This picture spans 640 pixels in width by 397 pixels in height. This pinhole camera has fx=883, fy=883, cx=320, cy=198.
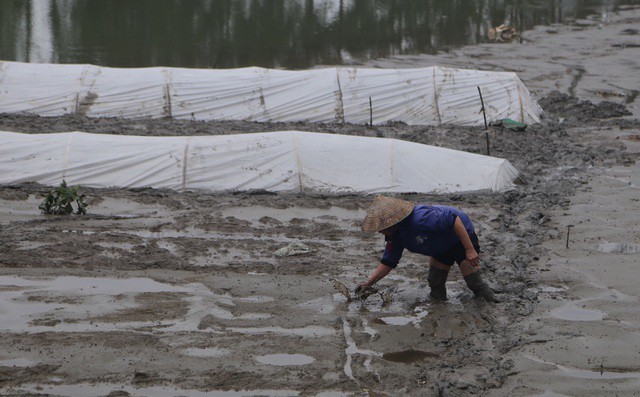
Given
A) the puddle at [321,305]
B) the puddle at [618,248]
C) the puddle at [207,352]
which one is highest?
the puddle at [618,248]

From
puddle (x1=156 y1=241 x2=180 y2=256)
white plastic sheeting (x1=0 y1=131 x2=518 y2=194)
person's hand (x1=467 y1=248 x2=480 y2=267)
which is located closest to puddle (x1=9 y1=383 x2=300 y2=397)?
person's hand (x1=467 y1=248 x2=480 y2=267)

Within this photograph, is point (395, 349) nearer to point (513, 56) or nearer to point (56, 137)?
point (56, 137)

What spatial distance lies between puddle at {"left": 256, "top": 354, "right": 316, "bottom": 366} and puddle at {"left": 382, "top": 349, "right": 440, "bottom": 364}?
634 millimetres

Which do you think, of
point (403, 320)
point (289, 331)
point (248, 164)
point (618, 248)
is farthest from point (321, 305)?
point (248, 164)

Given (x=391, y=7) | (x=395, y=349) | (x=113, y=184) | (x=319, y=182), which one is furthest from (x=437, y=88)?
(x=391, y=7)

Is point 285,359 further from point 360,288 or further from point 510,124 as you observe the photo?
point 510,124

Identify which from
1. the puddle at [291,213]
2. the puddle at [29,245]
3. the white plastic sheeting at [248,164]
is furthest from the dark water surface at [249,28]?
the puddle at [29,245]

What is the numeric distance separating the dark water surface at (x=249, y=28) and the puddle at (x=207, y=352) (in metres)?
14.1

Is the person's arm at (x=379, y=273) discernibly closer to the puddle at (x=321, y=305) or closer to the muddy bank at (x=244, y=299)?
the muddy bank at (x=244, y=299)

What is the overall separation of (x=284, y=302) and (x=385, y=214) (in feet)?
4.53

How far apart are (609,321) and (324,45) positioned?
16.6 m

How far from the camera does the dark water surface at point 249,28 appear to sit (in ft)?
71.0

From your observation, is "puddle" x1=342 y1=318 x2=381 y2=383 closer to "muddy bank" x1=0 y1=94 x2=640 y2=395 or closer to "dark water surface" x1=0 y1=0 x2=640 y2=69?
"muddy bank" x1=0 y1=94 x2=640 y2=395

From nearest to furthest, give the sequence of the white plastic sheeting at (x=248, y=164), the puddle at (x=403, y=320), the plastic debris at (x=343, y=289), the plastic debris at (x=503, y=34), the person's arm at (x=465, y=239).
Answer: the person's arm at (x=465, y=239) < the puddle at (x=403, y=320) < the plastic debris at (x=343, y=289) < the white plastic sheeting at (x=248, y=164) < the plastic debris at (x=503, y=34)
